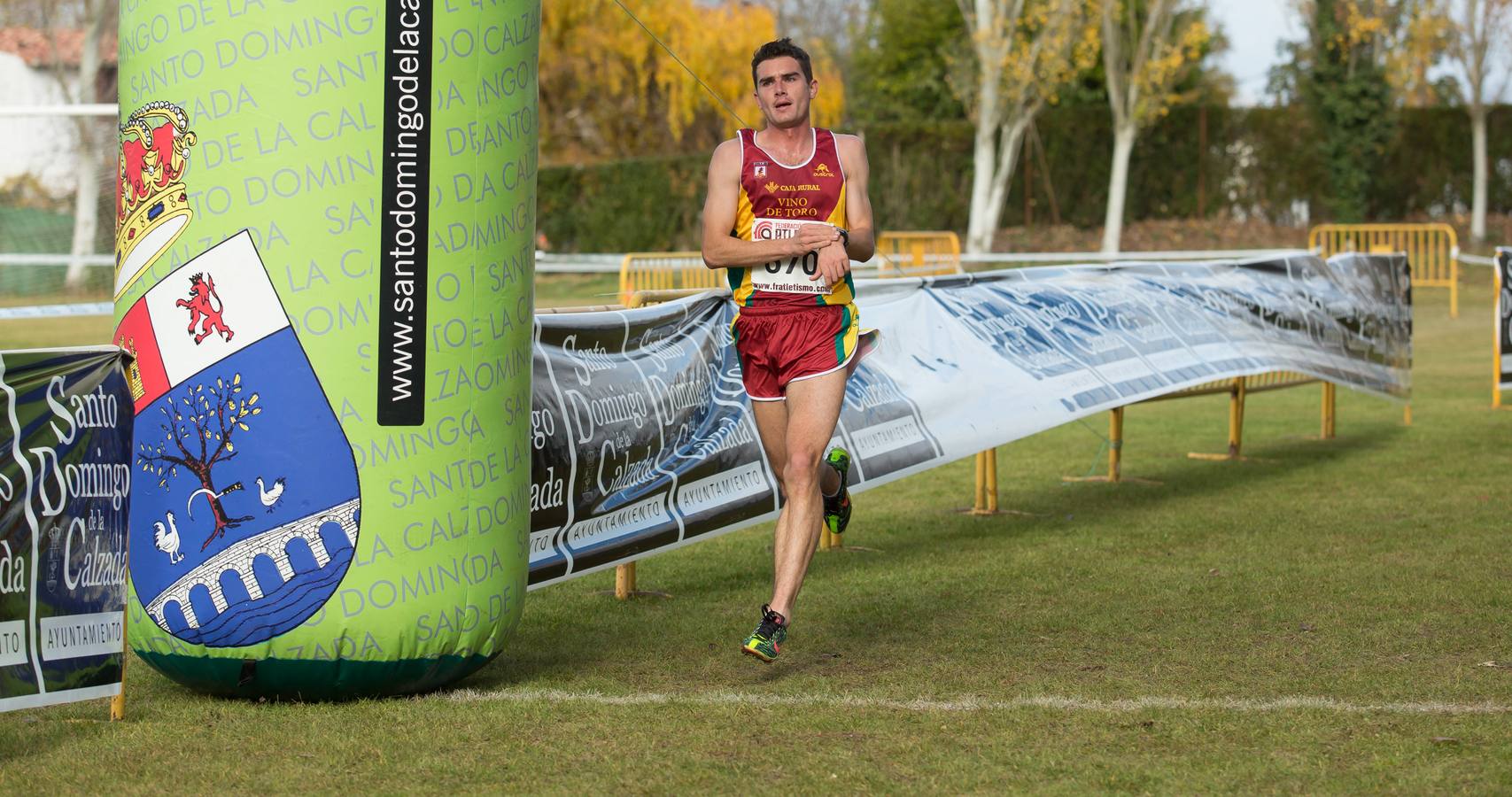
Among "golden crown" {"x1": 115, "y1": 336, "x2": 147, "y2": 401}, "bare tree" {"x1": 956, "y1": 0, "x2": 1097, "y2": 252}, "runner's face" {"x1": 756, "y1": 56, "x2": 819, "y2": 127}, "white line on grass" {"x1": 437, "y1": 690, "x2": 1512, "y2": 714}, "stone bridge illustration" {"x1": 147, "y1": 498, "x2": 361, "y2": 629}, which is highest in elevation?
"bare tree" {"x1": 956, "y1": 0, "x2": 1097, "y2": 252}

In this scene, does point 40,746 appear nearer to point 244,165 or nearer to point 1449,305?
point 244,165

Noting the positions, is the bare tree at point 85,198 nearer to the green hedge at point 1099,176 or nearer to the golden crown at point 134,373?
the golden crown at point 134,373

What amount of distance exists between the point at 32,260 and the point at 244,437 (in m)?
17.4

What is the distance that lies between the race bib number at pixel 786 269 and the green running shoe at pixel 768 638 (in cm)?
111

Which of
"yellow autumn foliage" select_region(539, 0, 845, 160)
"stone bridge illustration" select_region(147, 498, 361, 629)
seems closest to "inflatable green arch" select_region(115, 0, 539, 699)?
"stone bridge illustration" select_region(147, 498, 361, 629)

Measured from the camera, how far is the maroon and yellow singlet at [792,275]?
232 inches

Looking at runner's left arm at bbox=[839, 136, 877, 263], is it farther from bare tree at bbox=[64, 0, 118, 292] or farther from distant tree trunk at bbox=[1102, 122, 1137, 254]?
distant tree trunk at bbox=[1102, 122, 1137, 254]

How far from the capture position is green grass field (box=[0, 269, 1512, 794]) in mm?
4426

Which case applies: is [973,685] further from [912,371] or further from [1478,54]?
[1478,54]

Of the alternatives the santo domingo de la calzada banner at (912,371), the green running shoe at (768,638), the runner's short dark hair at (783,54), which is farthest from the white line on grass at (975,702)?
the runner's short dark hair at (783,54)

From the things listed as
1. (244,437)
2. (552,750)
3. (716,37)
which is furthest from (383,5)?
(716,37)

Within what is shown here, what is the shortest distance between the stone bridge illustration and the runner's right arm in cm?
158

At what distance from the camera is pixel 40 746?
4.72 meters

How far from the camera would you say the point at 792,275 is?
591cm
